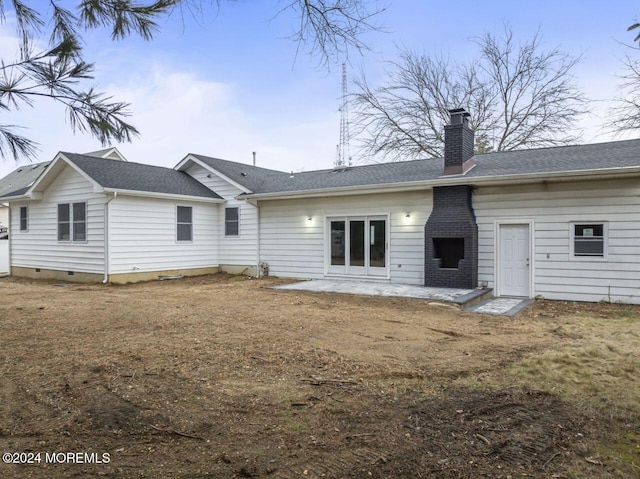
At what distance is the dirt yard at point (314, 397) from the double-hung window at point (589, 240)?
243 cm

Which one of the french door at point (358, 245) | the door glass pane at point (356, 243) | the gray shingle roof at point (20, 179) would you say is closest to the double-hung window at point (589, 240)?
the french door at point (358, 245)

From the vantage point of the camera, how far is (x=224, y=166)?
52.3 feet

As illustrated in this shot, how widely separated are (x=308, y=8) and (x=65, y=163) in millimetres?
12341

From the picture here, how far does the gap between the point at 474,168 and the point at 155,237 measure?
31.5ft

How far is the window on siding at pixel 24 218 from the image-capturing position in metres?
14.7

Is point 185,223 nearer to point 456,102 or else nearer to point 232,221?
point 232,221

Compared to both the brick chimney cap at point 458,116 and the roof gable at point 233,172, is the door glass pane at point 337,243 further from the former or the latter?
the brick chimney cap at point 458,116

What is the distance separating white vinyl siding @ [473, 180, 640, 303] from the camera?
880 centimetres

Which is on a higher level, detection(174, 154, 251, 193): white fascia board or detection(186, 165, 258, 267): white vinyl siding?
detection(174, 154, 251, 193): white fascia board

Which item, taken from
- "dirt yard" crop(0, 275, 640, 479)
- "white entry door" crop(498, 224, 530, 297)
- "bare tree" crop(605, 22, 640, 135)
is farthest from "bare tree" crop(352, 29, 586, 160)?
"dirt yard" crop(0, 275, 640, 479)

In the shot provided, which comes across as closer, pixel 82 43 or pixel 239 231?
pixel 82 43

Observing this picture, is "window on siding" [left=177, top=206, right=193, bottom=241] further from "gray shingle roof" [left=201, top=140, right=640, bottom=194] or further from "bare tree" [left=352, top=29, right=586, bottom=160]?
"bare tree" [left=352, top=29, right=586, bottom=160]

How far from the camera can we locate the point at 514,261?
10.1 metres

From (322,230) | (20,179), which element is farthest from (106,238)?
(20,179)
